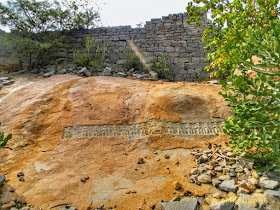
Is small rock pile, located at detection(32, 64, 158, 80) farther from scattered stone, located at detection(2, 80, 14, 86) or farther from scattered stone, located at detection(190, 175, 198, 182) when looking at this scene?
scattered stone, located at detection(190, 175, 198, 182)

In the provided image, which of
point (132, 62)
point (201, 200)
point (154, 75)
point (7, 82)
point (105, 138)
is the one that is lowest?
point (201, 200)

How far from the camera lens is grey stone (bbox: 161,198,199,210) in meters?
2.45

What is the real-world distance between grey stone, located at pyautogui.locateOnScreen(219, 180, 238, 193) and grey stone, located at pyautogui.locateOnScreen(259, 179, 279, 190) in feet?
1.02

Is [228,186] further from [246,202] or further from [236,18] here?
[236,18]

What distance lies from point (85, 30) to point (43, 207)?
8.89 metres

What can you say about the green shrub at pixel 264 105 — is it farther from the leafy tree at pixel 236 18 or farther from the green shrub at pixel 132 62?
the green shrub at pixel 132 62

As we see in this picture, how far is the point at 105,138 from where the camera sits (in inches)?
154

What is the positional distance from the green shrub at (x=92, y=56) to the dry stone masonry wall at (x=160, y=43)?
1.00 feet

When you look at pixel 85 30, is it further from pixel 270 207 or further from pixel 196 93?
pixel 270 207

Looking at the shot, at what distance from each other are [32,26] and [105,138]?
24.0 feet

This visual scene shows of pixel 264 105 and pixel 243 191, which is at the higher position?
pixel 264 105

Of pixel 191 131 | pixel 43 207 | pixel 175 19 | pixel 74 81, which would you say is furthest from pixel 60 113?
pixel 175 19

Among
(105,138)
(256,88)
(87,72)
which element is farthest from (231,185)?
(87,72)

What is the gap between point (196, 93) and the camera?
16.0ft
